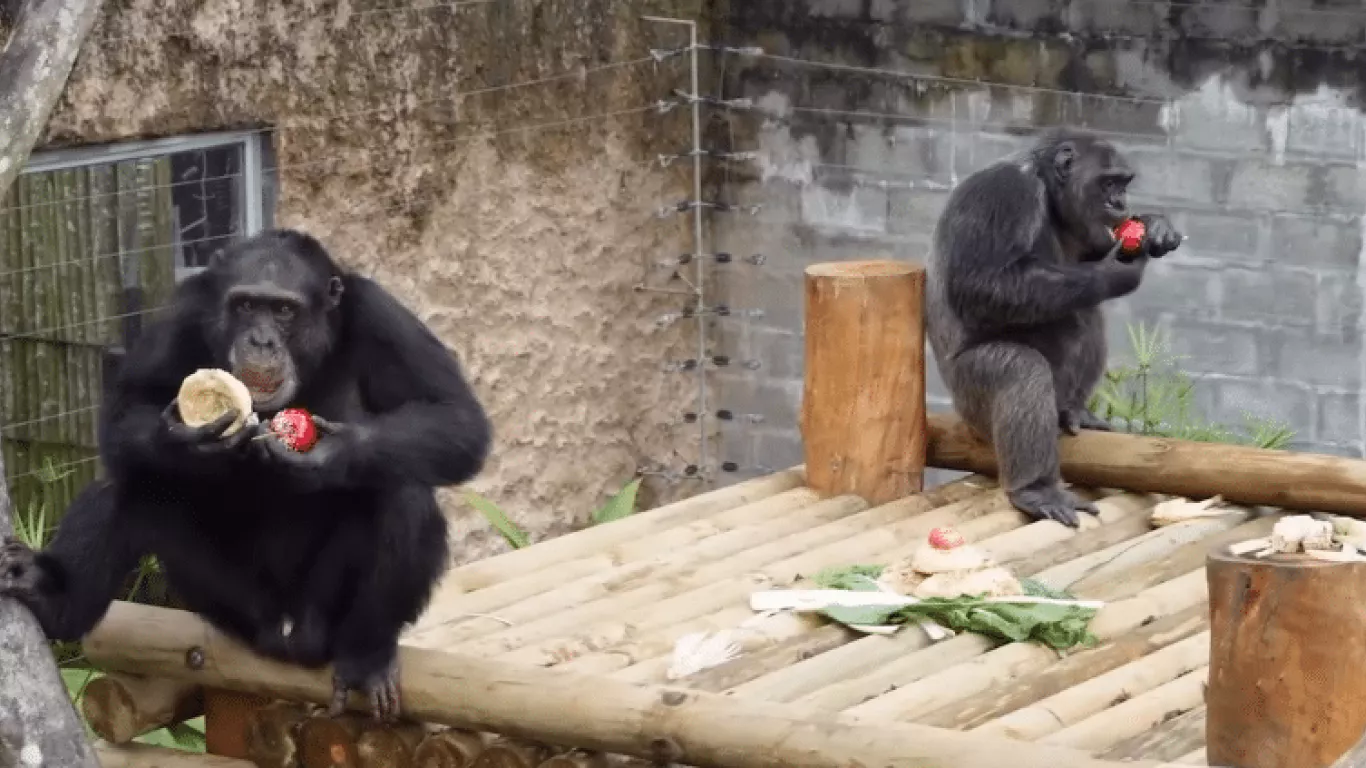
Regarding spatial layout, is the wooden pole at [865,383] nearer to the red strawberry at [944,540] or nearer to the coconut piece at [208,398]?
the red strawberry at [944,540]

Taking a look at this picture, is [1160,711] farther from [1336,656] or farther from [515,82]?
[515,82]

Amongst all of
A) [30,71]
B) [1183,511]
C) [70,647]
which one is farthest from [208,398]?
[1183,511]

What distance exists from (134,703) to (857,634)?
5.65 feet

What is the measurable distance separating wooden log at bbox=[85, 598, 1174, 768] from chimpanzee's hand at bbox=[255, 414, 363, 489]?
0.56 m

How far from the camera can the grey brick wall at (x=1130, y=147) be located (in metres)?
8.08

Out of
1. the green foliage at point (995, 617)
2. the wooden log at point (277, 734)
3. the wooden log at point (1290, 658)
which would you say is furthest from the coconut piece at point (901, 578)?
the wooden log at point (277, 734)

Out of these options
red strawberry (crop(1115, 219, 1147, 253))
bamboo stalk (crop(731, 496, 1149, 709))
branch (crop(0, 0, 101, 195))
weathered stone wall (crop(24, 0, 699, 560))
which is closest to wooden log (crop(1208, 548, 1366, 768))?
bamboo stalk (crop(731, 496, 1149, 709))

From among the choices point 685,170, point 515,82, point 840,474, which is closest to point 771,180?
point 685,170

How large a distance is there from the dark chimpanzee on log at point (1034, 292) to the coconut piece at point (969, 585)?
38.6 inches

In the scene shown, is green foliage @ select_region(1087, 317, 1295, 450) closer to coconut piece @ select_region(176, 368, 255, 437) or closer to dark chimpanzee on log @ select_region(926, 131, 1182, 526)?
dark chimpanzee on log @ select_region(926, 131, 1182, 526)

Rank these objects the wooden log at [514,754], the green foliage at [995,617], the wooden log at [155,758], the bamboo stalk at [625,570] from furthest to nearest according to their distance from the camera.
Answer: the bamboo stalk at [625,570] < the green foliage at [995,617] < the wooden log at [155,758] < the wooden log at [514,754]

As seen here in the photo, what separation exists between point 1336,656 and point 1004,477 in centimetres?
251

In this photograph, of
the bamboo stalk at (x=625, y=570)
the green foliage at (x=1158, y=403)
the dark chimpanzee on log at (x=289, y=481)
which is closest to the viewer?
the dark chimpanzee on log at (x=289, y=481)

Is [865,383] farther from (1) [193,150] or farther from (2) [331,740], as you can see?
(2) [331,740]
